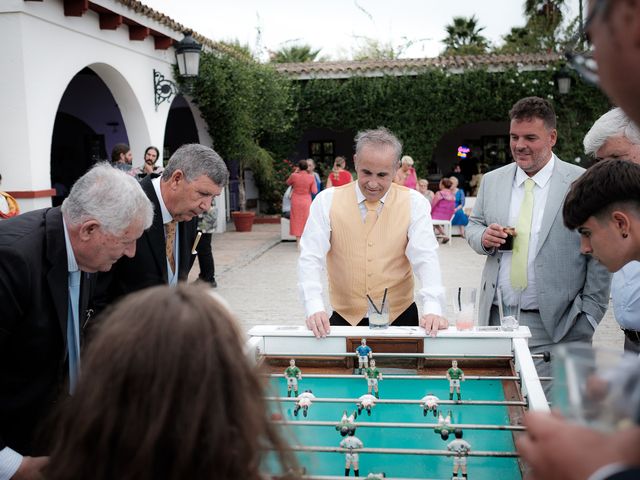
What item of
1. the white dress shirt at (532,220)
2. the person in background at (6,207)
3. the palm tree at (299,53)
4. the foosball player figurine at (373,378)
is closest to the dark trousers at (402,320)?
the white dress shirt at (532,220)

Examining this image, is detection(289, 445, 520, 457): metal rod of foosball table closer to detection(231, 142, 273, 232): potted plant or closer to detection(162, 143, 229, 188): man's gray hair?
detection(162, 143, 229, 188): man's gray hair

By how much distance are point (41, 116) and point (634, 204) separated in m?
7.14

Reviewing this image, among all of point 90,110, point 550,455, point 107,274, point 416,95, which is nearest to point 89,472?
point 550,455

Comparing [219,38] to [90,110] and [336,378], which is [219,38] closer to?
[90,110]

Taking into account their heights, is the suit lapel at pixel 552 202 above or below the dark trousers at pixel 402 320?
above

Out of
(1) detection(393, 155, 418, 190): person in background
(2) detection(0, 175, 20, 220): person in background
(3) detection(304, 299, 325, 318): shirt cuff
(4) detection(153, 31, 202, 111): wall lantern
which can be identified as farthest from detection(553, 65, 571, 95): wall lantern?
(3) detection(304, 299, 325, 318): shirt cuff

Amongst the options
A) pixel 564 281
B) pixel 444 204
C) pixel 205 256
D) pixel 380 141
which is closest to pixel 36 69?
pixel 205 256

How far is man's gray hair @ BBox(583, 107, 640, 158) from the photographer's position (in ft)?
10.00

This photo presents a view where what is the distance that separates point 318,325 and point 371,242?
2.63 ft

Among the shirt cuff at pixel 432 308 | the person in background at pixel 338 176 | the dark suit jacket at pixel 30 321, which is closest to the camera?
the dark suit jacket at pixel 30 321

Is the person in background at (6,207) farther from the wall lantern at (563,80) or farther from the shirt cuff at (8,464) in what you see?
the wall lantern at (563,80)

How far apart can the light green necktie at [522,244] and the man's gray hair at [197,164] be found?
62.1 inches

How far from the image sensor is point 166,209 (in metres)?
3.25

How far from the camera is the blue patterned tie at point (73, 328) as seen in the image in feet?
7.45
